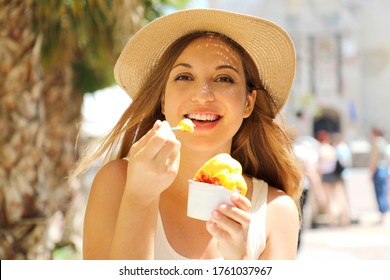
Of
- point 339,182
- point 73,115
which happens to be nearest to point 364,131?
point 339,182

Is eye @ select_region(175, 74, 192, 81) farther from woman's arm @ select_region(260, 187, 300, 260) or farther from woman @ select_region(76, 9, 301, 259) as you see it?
woman's arm @ select_region(260, 187, 300, 260)

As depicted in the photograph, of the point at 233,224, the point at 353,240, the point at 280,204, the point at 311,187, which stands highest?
the point at 311,187

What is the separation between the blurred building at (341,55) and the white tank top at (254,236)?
4181cm

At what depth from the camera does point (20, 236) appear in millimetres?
4332

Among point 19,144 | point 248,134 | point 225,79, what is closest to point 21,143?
point 19,144

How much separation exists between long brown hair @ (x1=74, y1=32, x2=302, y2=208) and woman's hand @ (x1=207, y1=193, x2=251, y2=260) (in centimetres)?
63

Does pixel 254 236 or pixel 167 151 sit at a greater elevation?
pixel 167 151

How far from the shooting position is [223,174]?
5.34ft

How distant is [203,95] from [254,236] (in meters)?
0.44

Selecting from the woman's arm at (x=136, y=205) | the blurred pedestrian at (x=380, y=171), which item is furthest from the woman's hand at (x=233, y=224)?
the blurred pedestrian at (x=380, y=171)

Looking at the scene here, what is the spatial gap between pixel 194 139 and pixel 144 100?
331 millimetres

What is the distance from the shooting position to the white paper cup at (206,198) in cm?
158

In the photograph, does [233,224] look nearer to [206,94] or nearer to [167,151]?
[167,151]

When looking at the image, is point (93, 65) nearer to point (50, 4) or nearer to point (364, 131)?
point (50, 4)
